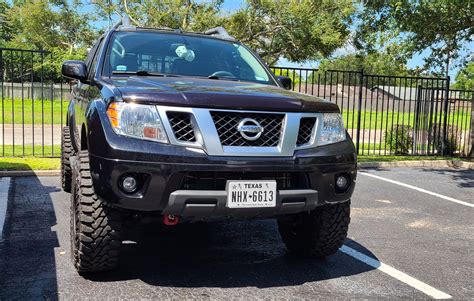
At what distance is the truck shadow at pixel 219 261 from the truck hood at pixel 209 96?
134 centimetres

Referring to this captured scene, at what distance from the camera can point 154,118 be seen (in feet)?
10.5

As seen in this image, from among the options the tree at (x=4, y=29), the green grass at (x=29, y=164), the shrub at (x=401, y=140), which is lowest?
the green grass at (x=29, y=164)

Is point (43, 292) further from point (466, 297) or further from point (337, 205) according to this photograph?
point (466, 297)

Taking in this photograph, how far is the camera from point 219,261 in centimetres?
423

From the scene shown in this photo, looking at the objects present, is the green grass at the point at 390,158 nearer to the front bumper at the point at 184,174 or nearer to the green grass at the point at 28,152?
the green grass at the point at 28,152

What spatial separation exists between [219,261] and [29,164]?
5.62 m

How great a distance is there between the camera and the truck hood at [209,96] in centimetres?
325

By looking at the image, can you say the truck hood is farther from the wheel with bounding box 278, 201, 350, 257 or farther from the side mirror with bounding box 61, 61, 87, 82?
the wheel with bounding box 278, 201, 350, 257

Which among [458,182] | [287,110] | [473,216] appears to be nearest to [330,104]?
[287,110]

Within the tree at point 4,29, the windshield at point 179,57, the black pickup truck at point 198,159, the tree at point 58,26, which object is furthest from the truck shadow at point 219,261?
the tree at point 4,29

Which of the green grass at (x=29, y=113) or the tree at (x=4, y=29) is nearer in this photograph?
the green grass at (x=29, y=113)

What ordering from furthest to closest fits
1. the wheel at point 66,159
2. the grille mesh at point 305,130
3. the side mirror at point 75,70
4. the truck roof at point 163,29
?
the wheel at point 66,159
the truck roof at point 163,29
the side mirror at point 75,70
the grille mesh at point 305,130

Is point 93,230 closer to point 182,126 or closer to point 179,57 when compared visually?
point 182,126

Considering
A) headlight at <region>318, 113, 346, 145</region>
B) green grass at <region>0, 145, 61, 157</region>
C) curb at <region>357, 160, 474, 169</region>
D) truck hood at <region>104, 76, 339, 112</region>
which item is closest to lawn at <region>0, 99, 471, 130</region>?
green grass at <region>0, 145, 61, 157</region>
